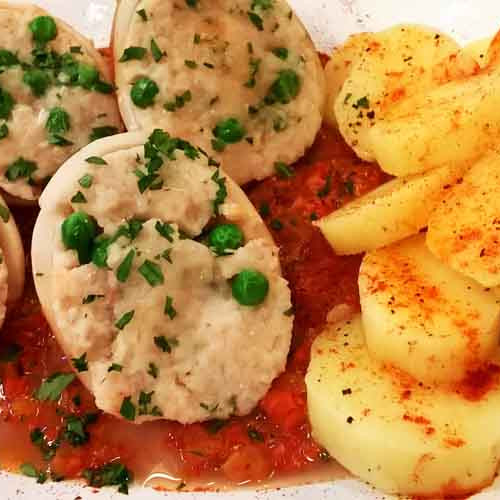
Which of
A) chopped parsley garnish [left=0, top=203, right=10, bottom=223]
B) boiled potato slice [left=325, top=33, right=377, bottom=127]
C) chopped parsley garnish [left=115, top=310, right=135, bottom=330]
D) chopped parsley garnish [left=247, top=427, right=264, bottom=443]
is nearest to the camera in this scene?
chopped parsley garnish [left=115, top=310, right=135, bottom=330]

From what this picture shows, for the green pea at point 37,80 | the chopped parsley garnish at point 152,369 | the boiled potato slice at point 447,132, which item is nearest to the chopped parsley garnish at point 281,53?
the boiled potato slice at point 447,132

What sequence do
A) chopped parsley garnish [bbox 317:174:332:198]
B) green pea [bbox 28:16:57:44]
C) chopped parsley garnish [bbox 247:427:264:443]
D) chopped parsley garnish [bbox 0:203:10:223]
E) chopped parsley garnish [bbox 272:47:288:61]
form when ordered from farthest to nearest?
1. chopped parsley garnish [bbox 272:47:288:61]
2. chopped parsley garnish [bbox 317:174:332:198]
3. green pea [bbox 28:16:57:44]
4. chopped parsley garnish [bbox 0:203:10:223]
5. chopped parsley garnish [bbox 247:427:264:443]

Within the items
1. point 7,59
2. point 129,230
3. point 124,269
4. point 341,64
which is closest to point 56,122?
point 7,59

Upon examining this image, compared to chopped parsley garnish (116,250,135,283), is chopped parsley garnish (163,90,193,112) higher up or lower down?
higher up

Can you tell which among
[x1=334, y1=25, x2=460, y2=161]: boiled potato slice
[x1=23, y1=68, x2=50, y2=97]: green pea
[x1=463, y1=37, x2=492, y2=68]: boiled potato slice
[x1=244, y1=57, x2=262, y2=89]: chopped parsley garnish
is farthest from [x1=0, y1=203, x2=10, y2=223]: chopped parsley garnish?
[x1=463, y1=37, x2=492, y2=68]: boiled potato slice

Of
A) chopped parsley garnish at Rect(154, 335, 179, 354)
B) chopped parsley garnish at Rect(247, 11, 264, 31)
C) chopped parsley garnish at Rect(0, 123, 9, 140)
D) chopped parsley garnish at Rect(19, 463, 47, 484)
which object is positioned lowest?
chopped parsley garnish at Rect(19, 463, 47, 484)

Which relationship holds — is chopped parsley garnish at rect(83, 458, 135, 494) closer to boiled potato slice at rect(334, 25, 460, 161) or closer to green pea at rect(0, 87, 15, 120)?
green pea at rect(0, 87, 15, 120)

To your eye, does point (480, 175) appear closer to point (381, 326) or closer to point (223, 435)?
point (381, 326)

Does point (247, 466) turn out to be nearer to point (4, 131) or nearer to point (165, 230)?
point (165, 230)
